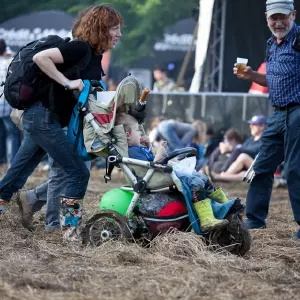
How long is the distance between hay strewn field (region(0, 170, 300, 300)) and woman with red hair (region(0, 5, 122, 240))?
0.38 m

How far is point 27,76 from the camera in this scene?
6078 millimetres

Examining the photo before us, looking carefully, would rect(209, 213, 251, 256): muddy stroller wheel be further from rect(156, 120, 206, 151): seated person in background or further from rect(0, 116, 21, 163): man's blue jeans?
rect(0, 116, 21, 163): man's blue jeans

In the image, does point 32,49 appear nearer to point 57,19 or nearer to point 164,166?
point 164,166

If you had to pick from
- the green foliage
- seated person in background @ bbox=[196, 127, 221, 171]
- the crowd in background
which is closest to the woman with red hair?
the crowd in background

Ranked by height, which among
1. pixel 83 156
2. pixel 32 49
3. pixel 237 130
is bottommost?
pixel 237 130

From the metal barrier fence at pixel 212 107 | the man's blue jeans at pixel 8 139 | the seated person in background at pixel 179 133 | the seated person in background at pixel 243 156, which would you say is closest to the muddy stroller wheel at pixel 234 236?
the seated person in background at pixel 243 156

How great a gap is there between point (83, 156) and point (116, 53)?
674 inches

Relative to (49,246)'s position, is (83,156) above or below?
above

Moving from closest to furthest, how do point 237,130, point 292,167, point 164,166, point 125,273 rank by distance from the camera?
point 125,273, point 164,166, point 292,167, point 237,130

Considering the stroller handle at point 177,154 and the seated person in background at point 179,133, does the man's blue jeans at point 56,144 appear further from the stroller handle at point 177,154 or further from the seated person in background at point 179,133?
the seated person in background at point 179,133

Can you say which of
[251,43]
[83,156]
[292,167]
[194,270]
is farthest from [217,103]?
[194,270]

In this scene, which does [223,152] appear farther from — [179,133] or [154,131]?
[154,131]

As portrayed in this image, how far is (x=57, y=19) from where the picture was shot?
67.3 ft

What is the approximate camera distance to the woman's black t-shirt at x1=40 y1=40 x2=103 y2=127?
5.96 metres
